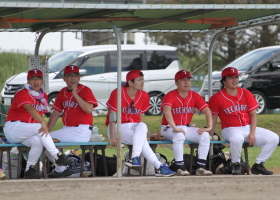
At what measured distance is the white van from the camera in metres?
16.8

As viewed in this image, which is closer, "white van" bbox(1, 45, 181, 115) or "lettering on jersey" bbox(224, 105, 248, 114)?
"lettering on jersey" bbox(224, 105, 248, 114)

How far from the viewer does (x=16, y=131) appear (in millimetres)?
8352

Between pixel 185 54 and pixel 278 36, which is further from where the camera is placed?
pixel 185 54

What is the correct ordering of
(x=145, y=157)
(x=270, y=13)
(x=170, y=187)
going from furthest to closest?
(x=270, y=13)
(x=145, y=157)
(x=170, y=187)

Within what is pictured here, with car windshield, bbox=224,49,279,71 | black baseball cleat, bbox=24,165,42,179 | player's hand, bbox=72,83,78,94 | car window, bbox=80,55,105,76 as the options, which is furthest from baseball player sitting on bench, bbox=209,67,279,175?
car window, bbox=80,55,105,76

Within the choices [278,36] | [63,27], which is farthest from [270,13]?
[278,36]

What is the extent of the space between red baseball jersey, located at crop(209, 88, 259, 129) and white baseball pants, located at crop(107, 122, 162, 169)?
3.90ft

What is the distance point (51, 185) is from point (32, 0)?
234 centimetres

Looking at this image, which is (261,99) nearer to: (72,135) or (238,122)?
(238,122)

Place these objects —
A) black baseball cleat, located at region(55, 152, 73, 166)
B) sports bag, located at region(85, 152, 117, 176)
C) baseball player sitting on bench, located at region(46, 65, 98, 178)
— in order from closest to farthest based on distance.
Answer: black baseball cleat, located at region(55, 152, 73, 166)
baseball player sitting on bench, located at region(46, 65, 98, 178)
sports bag, located at region(85, 152, 117, 176)

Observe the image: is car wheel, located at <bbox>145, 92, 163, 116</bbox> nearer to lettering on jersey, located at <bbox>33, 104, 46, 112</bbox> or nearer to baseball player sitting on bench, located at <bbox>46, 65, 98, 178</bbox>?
baseball player sitting on bench, located at <bbox>46, 65, 98, 178</bbox>

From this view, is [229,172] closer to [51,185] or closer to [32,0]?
[51,185]

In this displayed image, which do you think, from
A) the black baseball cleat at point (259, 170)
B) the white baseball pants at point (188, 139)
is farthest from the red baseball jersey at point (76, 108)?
the black baseball cleat at point (259, 170)

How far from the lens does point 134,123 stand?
29.0 feet
